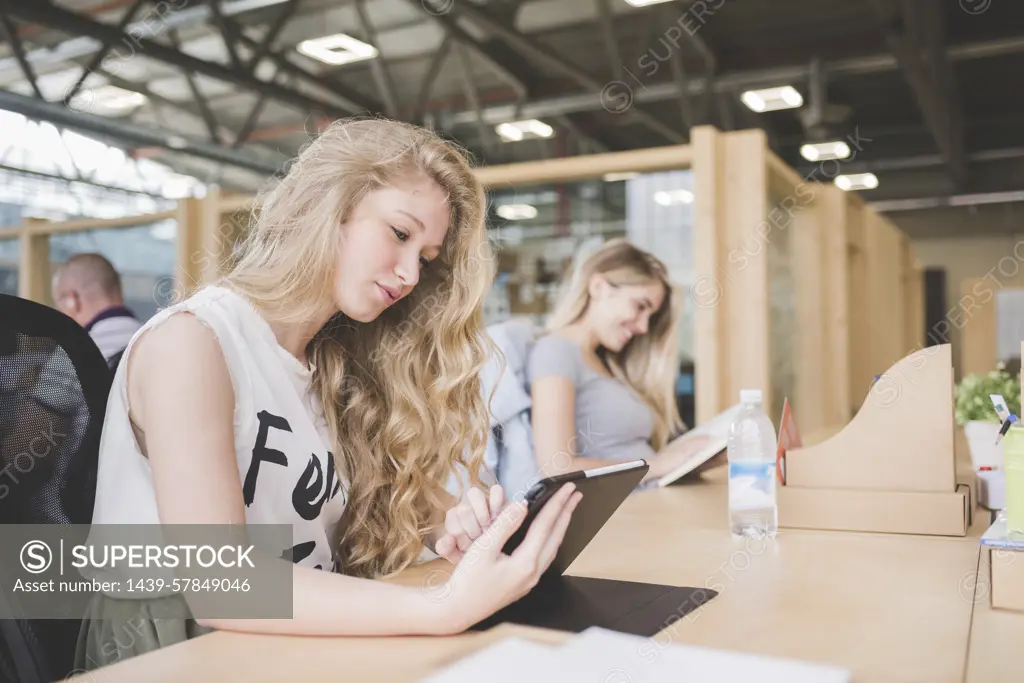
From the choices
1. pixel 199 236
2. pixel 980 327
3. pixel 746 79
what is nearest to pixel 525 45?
pixel 746 79

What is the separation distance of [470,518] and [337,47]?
549cm

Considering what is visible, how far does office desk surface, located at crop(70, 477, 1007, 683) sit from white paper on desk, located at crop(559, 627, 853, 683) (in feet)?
0.15

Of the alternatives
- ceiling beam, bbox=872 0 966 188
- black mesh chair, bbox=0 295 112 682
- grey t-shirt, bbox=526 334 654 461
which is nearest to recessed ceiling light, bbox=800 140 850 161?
ceiling beam, bbox=872 0 966 188

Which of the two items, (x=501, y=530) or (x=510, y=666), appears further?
(x=501, y=530)

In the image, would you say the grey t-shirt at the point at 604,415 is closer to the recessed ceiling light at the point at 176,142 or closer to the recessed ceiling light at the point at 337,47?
the recessed ceiling light at the point at 337,47

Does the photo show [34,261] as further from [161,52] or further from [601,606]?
[601,606]

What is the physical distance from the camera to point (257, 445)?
46.6 inches

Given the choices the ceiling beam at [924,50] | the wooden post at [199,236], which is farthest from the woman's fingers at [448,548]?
the ceiling beam at [924,50]

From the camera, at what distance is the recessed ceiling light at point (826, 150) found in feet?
27.1

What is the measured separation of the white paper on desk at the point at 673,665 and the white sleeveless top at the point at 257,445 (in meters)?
0.52

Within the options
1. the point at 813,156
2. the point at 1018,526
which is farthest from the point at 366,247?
the point at 813,156

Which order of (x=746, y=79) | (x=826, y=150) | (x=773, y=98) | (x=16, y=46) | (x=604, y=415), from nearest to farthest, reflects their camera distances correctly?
(x=604, y=415), (x=16, y=46), (x=746, y=79), (x=773, y=98), (x=826, y=150)

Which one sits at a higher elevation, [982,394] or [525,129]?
Result: [525,129]

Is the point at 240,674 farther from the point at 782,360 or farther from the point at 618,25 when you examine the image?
the point at 618,25
